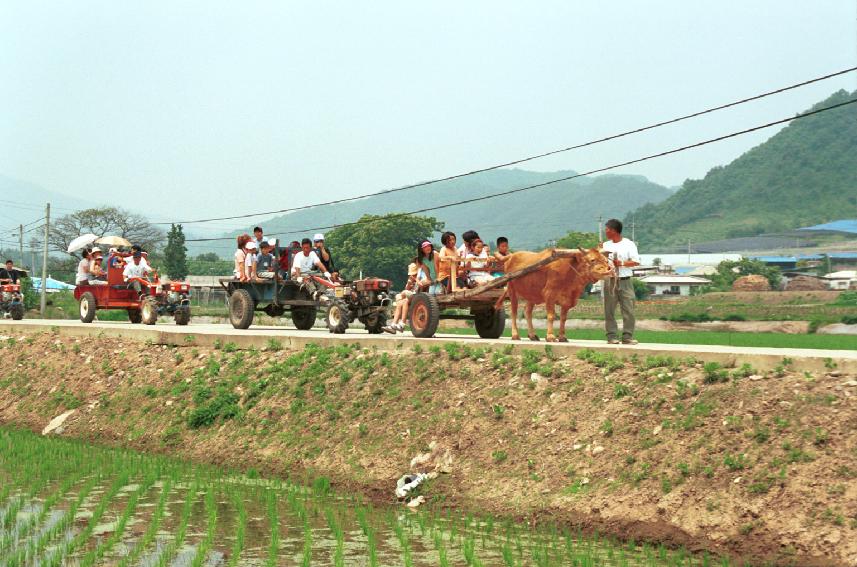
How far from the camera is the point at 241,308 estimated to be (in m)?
22.8

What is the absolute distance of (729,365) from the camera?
10906mm

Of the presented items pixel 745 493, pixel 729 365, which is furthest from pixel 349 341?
pixel 745 493

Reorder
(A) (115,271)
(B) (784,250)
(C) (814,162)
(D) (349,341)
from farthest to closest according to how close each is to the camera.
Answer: (C) (814,162)
(B) (784,250)
(A) (115,271)
(D) (349,341)

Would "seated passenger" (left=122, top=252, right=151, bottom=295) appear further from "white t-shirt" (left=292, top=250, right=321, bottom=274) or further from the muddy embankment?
the muddy embankment

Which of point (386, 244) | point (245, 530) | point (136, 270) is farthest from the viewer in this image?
point (386, 244)

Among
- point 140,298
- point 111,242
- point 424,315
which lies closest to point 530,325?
point 424,315

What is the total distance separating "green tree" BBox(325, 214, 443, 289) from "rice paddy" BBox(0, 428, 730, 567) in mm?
82602

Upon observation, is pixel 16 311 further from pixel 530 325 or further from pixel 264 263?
pixel 530 325

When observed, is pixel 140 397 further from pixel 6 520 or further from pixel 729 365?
pixel 729 365

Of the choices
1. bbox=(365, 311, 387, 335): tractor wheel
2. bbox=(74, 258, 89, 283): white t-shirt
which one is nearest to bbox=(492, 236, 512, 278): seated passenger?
bbox=(365, 311, 387, 335): tractor wheel

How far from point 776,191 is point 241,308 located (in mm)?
169257

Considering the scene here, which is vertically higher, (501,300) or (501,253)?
(501,253)

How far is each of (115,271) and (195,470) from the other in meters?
14.6

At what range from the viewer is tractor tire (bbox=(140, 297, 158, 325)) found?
26266 mm
